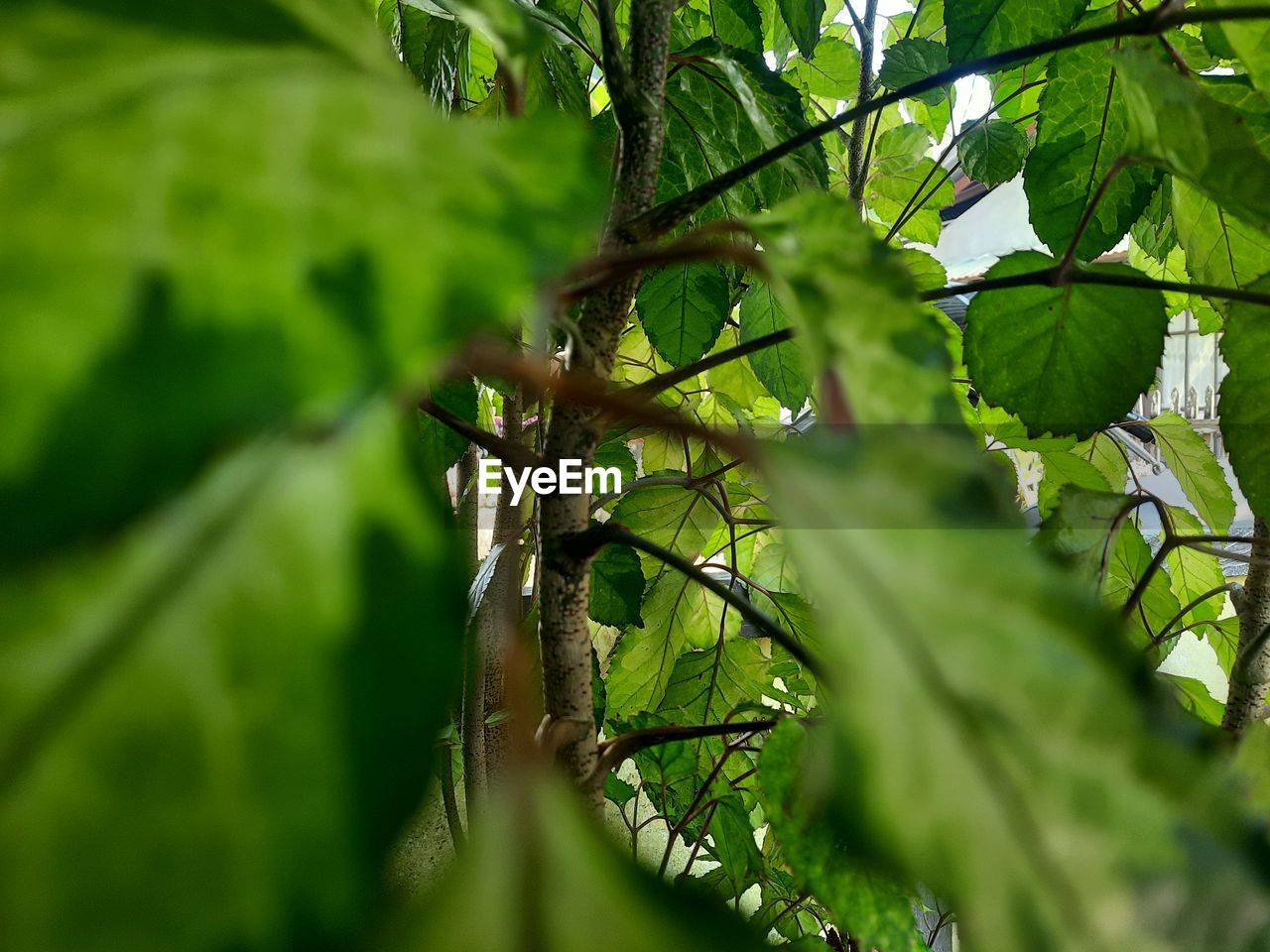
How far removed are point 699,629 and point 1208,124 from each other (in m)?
0.43

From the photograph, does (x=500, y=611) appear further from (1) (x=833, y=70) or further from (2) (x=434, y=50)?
(1) (x=833, y=70)

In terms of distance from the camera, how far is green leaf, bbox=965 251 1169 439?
9.9 inches

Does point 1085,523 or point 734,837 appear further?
point 734,837

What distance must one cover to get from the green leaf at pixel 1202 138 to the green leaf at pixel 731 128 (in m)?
0.09

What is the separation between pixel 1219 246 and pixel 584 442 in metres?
0.25

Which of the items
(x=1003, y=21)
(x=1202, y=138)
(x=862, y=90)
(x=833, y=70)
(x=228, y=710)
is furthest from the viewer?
(x=833, y=70)

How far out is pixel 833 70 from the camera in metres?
0.63

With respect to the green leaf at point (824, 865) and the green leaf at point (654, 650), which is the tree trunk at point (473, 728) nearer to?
the green leaf at point (654, 650)

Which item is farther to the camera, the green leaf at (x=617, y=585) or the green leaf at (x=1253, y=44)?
the green leaf at (x=617, y=585)

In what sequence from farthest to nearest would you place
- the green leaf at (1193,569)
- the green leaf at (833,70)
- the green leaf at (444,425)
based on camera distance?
the green leaf at (833,70) < the green leaf at (1193,569) < the green leaf at (444,425)

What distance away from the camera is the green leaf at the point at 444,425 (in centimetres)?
36

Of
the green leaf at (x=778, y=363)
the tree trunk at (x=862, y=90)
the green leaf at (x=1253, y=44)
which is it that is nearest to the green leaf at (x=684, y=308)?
the green leaf at (x=778, y=363)

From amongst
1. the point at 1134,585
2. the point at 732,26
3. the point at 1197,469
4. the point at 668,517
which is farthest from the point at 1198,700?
the point at 732,26

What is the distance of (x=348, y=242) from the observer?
67 mm
